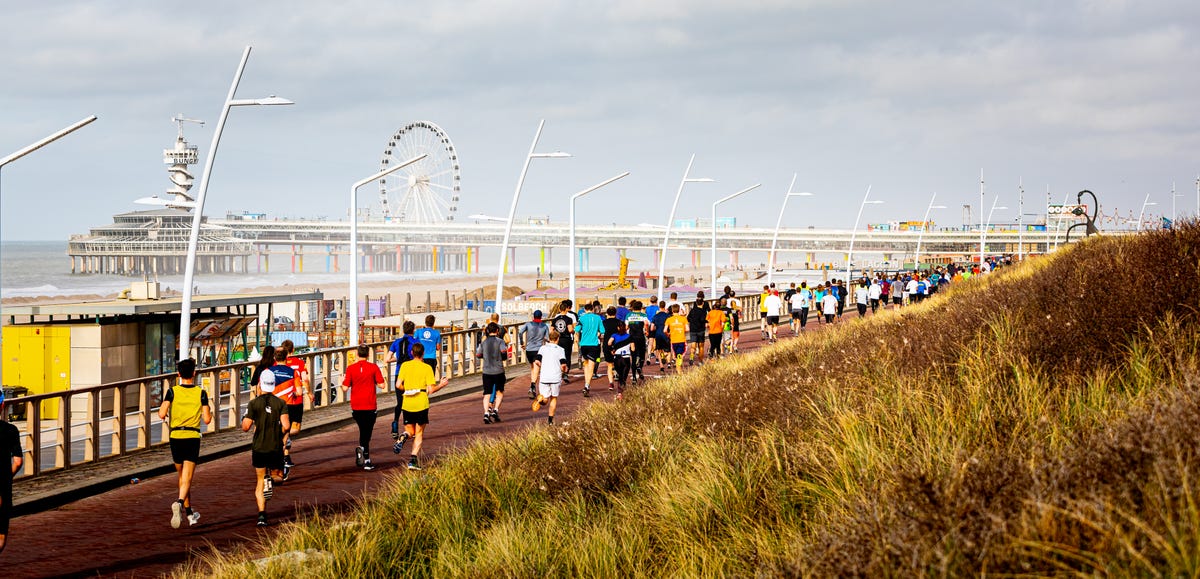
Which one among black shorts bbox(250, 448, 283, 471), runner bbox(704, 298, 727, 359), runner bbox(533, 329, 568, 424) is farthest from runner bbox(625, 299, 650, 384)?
black shorts bbox(250, 448, 283, 471)

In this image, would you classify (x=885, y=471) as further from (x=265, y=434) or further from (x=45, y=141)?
(x=45, y=141)

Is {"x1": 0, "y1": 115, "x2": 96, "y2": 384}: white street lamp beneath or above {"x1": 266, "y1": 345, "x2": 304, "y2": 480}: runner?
above

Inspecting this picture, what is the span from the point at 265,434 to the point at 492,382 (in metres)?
6.57

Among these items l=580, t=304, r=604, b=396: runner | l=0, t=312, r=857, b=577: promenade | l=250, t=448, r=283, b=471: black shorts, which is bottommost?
l=0, t=312, r=857, b=577: promenade

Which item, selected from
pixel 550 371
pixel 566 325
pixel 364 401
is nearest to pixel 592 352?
pixel 566 325

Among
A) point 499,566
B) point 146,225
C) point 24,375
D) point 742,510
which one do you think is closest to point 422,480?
point 499,566

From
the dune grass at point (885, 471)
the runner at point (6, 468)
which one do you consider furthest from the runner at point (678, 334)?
the runner at point (6, 468)

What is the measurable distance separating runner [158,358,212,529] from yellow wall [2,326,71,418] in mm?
13109

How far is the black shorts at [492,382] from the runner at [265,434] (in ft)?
19.3

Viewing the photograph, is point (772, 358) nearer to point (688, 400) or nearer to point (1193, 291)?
point (688, 400)

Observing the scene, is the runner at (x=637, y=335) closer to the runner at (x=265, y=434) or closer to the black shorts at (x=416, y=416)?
the black shorts at (x=416, y=416)

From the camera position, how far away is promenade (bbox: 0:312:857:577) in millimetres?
9031

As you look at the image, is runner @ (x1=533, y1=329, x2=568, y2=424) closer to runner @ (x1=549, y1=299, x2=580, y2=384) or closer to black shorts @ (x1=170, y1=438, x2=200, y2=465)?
runner @ (x1=549, y1=299, x2=580, y2=384)

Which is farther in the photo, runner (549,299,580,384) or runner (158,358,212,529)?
runner (549,299,580,384)
